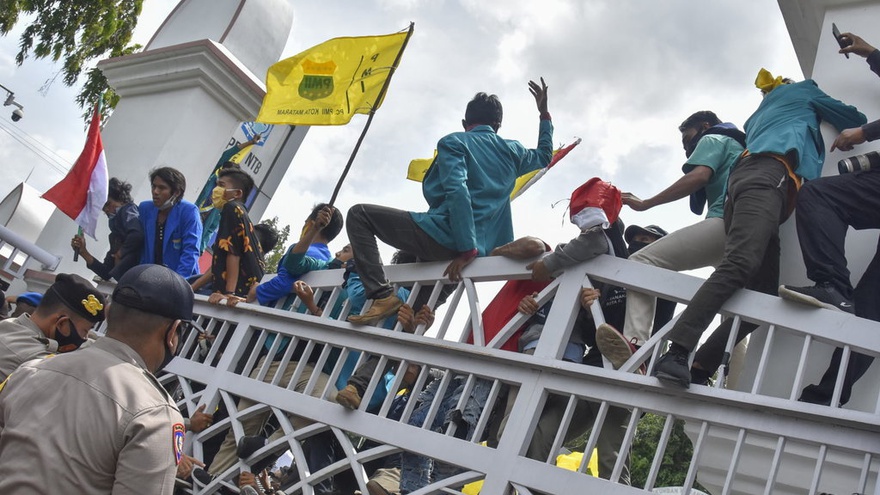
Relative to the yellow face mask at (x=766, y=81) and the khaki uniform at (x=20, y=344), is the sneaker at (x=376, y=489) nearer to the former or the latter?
the khaki uniform at (x=20, y=344)

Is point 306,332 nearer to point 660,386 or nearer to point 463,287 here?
point 463,287

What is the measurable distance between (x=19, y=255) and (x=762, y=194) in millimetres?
8983

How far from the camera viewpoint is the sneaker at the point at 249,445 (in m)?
4.71

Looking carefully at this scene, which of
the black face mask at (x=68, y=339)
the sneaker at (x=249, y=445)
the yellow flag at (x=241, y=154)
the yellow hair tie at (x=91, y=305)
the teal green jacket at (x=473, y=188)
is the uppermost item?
the yellow flag at (x=241, y=154)

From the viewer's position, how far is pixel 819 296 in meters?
3.53

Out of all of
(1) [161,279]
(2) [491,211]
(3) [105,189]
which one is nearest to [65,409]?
(1) [161,279]

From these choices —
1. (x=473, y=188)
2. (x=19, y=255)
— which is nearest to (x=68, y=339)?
(x=473, y=188)

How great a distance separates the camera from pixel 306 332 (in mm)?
5109

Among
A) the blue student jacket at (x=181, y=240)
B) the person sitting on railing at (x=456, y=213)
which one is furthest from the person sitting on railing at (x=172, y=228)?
the person sitting on railing at (x=456, y=213)

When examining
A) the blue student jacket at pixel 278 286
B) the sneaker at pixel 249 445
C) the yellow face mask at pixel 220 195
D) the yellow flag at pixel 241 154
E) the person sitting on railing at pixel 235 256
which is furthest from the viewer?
the yellow flag at pixel 241 154

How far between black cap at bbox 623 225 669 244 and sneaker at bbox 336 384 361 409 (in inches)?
80.2

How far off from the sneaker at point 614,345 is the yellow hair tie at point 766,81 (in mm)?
2222

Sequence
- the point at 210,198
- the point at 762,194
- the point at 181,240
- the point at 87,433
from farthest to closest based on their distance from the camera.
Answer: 1. the point at 210,198
2. the point at 181,240
3. the point at 762,194
4. the point at 87,433

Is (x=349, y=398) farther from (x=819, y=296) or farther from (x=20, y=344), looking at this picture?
(x=819, y=296)
